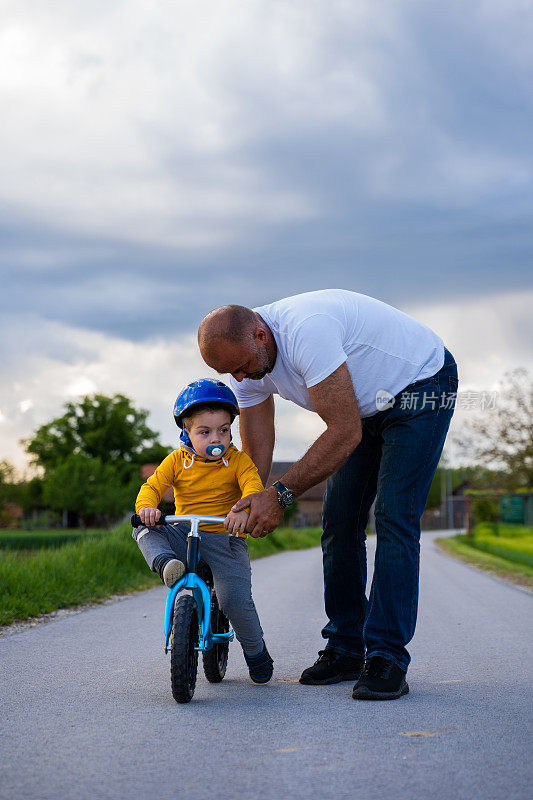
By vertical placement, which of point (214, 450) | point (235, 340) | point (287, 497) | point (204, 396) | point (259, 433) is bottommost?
point (287, 497)

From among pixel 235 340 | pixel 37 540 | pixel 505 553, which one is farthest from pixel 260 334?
pixel 37 540

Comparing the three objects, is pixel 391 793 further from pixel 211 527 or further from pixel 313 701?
pixel 211 527

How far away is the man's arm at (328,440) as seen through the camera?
3.92 meters

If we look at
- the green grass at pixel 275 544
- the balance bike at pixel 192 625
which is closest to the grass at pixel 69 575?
the balance bike at pixel 192 625

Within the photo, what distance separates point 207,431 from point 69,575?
16.0ft

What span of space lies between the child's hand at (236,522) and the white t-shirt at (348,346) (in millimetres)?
628

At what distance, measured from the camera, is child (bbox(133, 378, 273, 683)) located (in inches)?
163

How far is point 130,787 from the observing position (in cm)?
254

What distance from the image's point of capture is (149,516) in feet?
12.8

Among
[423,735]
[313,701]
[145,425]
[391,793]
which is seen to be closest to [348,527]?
[313,701]

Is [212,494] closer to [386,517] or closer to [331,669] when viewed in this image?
[386,517]

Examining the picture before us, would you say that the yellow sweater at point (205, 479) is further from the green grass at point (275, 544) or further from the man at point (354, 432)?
the green grass at point (275, 544)

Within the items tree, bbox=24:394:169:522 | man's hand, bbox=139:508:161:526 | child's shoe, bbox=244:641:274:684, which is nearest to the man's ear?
man's hand, bbox=139:508:161:526

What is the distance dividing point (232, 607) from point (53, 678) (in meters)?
0.94
